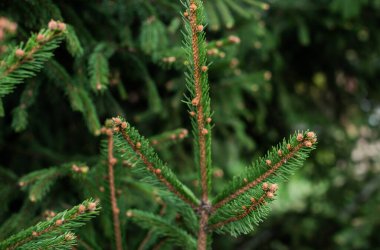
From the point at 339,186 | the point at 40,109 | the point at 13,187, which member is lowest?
the point at 13,187

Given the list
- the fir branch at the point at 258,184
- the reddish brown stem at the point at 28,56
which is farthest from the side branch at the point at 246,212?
the reddish brown stem at the point at 28,56

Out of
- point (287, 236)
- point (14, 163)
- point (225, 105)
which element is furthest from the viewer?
point (287, 236)

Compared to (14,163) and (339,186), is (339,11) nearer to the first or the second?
(339,186)

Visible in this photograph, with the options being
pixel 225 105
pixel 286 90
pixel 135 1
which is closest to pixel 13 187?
pixel 135 1

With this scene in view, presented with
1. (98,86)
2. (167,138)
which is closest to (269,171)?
(167,138)

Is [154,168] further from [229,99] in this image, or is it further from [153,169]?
[229,99]

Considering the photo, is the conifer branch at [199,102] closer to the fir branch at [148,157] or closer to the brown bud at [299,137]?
the fir branch at [148,157]

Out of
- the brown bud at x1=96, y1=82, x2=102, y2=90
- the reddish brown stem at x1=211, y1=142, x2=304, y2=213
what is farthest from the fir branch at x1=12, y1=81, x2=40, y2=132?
the reddish brown stem at x1=211, y1=142, x2=304, y2=213
